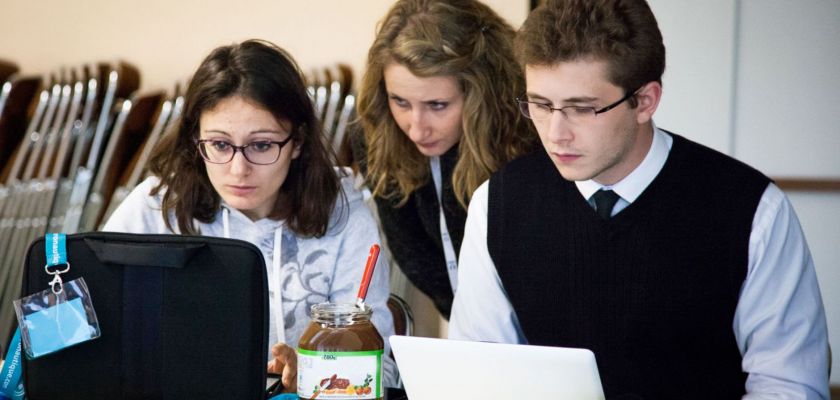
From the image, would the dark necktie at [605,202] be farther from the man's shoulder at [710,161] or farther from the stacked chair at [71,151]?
the stacked chair at [71,151]

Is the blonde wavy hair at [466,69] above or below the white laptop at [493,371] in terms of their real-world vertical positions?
above

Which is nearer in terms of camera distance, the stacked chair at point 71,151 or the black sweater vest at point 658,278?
the black sweater vest at point 658,278

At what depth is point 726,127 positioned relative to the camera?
3361 millimetres

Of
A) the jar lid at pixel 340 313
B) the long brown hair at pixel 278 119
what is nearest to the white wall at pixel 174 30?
the long brown hair at pixel 278 119

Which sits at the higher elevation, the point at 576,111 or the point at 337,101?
the point at 576,111

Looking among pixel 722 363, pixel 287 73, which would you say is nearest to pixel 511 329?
pixel 722 363

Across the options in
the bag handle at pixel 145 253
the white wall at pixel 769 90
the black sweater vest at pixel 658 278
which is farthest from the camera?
the white wall at pixel 769 90

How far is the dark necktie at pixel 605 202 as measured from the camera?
6.25 ft

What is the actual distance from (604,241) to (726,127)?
163 cm

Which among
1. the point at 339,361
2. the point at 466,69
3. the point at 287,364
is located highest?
the point at 466,69

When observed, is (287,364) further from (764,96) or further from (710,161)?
(764,96)

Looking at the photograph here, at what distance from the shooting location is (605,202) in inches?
75.2

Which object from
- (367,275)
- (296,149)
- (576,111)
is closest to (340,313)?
(367,275)

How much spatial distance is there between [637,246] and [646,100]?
26cm
